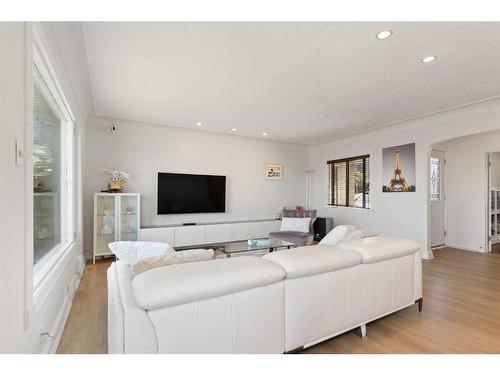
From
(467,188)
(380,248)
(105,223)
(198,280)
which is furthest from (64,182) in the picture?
(467,188)

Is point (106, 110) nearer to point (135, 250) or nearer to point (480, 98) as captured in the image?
point (135, 250)

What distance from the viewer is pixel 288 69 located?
8.95ft

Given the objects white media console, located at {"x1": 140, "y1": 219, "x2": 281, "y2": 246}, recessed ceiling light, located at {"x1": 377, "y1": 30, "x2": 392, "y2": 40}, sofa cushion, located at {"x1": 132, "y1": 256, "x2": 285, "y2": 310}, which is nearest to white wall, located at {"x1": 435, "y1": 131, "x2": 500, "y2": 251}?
white media console, located at {"x1": 140, "y1": 219, "x2": 281, "y2": 246}

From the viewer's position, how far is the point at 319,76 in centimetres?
289

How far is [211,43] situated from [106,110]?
274 cm

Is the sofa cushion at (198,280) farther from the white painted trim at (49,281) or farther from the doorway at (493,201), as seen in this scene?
the doorway at (493,201)

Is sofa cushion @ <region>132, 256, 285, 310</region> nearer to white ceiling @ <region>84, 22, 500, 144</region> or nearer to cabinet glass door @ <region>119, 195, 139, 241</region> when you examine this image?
white ceiling @ <region>84, 22, 500, 144</region>

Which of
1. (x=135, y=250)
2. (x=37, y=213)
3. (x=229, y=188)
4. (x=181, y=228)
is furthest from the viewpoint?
(x=229, y=188)

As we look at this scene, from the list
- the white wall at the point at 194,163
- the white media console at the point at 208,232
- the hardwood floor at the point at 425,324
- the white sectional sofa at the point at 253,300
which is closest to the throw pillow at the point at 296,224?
the white media console at the point at 208,232

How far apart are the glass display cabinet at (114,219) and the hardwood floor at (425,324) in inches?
37.5

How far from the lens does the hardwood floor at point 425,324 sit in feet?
6.16
